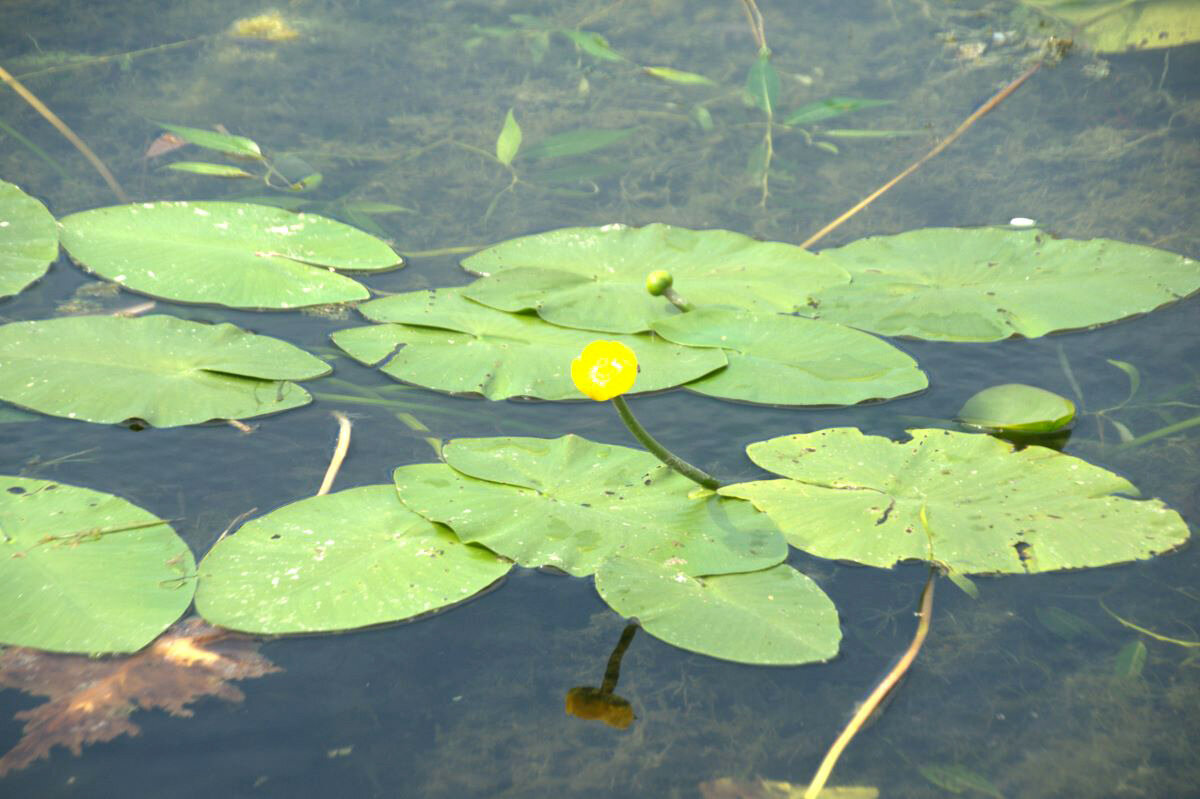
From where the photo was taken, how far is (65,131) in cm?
290

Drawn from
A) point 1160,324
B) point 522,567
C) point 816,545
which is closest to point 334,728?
point 522,567

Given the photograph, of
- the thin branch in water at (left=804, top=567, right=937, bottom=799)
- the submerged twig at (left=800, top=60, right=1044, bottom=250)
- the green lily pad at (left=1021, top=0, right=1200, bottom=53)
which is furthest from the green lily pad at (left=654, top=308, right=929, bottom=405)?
the green lily pad at (left=1021, top=0, right=1200, bottom=53)

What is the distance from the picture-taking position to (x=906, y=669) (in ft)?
4.77

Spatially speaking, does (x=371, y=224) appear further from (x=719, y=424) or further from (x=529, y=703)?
(x=529, y=703)

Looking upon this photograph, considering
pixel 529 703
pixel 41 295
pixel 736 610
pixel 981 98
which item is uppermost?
pixel 981 98

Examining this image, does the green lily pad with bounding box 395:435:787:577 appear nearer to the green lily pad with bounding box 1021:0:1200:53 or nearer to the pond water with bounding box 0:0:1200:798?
the pond water with bounding box 0:0:1200:798

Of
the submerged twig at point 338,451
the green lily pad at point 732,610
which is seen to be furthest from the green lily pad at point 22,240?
the green lily pad at point 732,610

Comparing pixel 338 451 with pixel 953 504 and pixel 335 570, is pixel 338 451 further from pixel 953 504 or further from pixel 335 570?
pixel 953 504

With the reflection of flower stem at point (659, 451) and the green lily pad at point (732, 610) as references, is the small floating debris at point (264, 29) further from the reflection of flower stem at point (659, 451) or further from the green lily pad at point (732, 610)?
the green lily pad at point (732, 610)

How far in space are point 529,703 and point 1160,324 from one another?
5.26 feet

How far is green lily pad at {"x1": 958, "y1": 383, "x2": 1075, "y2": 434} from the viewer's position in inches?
72.7

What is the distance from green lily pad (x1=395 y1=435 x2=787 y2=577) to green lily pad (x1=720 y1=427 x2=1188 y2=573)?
0.09 metres

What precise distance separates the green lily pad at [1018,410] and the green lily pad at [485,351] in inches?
18.9

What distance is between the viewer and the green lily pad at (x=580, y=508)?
1516mm
